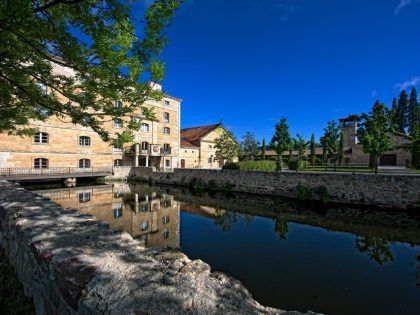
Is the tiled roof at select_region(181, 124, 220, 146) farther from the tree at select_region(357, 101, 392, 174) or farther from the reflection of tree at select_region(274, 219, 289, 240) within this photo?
the reflection of tree at select_region(274, 219, 289, 240)

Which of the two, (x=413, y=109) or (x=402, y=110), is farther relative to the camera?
(x=402, y=110)

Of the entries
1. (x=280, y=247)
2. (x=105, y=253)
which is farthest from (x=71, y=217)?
(x=280, y=247)

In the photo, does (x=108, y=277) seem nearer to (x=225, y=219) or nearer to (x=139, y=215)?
(x=225, y=219)

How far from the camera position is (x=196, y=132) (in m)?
39.5

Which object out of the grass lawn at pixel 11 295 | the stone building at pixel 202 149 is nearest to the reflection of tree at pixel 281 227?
the grass lawn at pixel 11 295

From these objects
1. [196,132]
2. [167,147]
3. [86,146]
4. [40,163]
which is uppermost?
[196,132]

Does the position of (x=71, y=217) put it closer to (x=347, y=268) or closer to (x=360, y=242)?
(x=347, y=268)

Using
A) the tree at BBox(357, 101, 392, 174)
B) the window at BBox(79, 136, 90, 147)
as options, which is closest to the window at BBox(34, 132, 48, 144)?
the window at BBox(79, 136, 90, 147)

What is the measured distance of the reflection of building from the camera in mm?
7448

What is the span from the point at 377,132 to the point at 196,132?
26918 millimetres

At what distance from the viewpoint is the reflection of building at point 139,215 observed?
7.45 meters

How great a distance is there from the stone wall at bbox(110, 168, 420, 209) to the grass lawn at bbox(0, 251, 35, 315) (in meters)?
13.6

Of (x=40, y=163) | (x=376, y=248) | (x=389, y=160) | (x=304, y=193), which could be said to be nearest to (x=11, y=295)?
(x=376, y=248)

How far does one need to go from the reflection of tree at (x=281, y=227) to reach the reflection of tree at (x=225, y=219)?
5.72 ft
